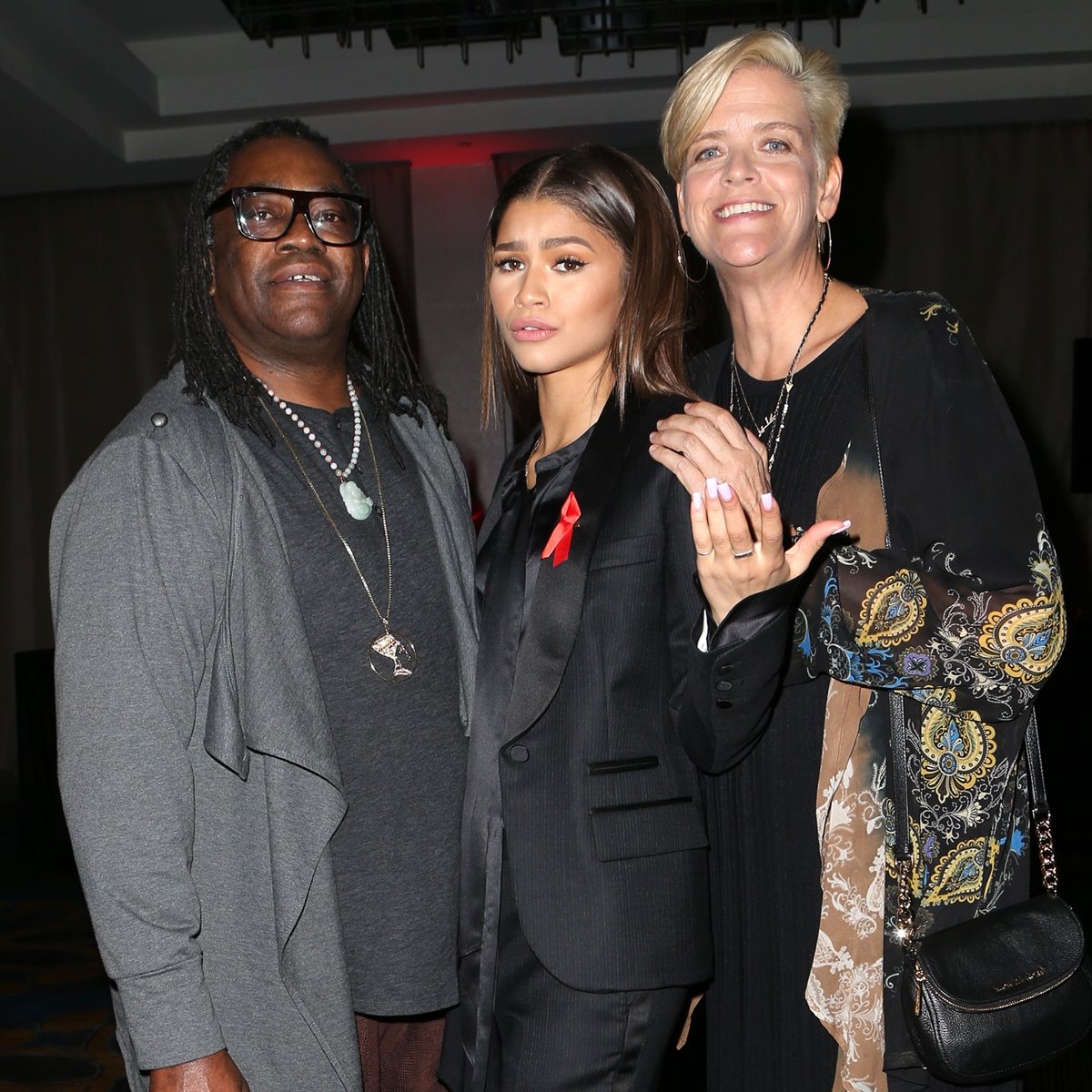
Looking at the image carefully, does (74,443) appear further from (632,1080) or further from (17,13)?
(632,1080)

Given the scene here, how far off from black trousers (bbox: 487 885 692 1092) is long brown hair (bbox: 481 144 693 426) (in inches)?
31.4

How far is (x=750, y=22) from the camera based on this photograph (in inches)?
199

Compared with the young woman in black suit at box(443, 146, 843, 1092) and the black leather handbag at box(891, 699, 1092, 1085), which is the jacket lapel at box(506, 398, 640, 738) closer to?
the young woman in black suit at box(443, 146, 843, 1092)

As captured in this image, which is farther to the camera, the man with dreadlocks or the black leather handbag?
the black leather handbag

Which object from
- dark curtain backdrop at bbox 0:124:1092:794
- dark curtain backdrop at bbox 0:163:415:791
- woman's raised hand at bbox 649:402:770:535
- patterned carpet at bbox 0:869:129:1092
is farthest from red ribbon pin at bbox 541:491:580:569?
dark curtain backdrop at bbox 0:163:415:791

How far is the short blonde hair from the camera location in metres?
1.79

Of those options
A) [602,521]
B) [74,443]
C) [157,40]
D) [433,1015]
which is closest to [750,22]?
[157,40]

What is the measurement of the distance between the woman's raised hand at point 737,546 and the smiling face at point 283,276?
2.15 feet

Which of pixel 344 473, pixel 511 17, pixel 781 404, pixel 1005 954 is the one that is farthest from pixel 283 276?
pixel 511 17

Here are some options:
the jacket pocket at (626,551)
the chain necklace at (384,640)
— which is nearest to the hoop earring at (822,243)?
the jacket pocket at (626,551)

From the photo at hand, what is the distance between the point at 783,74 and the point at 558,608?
0.93 m

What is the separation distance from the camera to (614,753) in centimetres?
150

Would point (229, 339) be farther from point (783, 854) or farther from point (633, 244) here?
point (783, 854)

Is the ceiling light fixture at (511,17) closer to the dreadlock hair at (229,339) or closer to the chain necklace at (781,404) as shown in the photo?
the dreadlock hair at (229,339)
